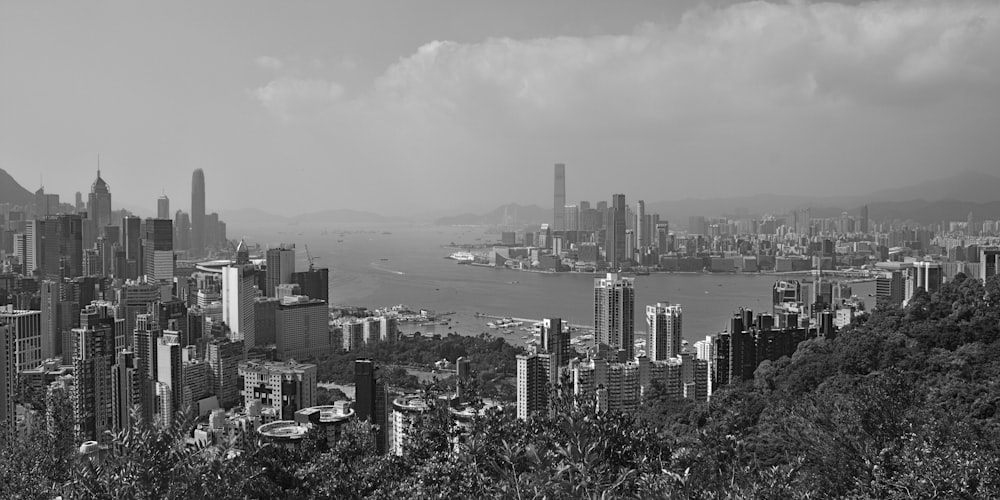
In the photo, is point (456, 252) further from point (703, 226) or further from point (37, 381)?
point (37, 381)

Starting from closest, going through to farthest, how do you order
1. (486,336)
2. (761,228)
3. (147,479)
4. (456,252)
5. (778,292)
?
Result: 1. (147,479)
2. (486,336)
3. (778,292)
4. (761,228)
5. (456,252)

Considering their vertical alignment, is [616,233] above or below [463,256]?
above

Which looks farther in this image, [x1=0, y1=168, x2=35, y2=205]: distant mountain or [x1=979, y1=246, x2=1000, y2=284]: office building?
[x1=0, y1=168, x2=35, y2=205]: distant mountain

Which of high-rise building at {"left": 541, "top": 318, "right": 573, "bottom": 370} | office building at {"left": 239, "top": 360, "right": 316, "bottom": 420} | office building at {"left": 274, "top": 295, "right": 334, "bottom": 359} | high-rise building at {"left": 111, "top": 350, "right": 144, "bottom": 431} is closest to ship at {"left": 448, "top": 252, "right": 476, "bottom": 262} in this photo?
office building at {"left": 274, "top": 295, "right": 334, "bottom": 359}

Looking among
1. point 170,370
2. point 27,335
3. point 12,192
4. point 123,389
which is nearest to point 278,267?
point 12,192

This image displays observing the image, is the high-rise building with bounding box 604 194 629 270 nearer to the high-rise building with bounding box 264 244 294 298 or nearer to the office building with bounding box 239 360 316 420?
the high-rise building with bounding box 264 244 294 298

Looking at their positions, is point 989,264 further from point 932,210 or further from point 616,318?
point 932,210

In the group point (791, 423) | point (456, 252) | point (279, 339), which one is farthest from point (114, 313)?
point (456, 252)
